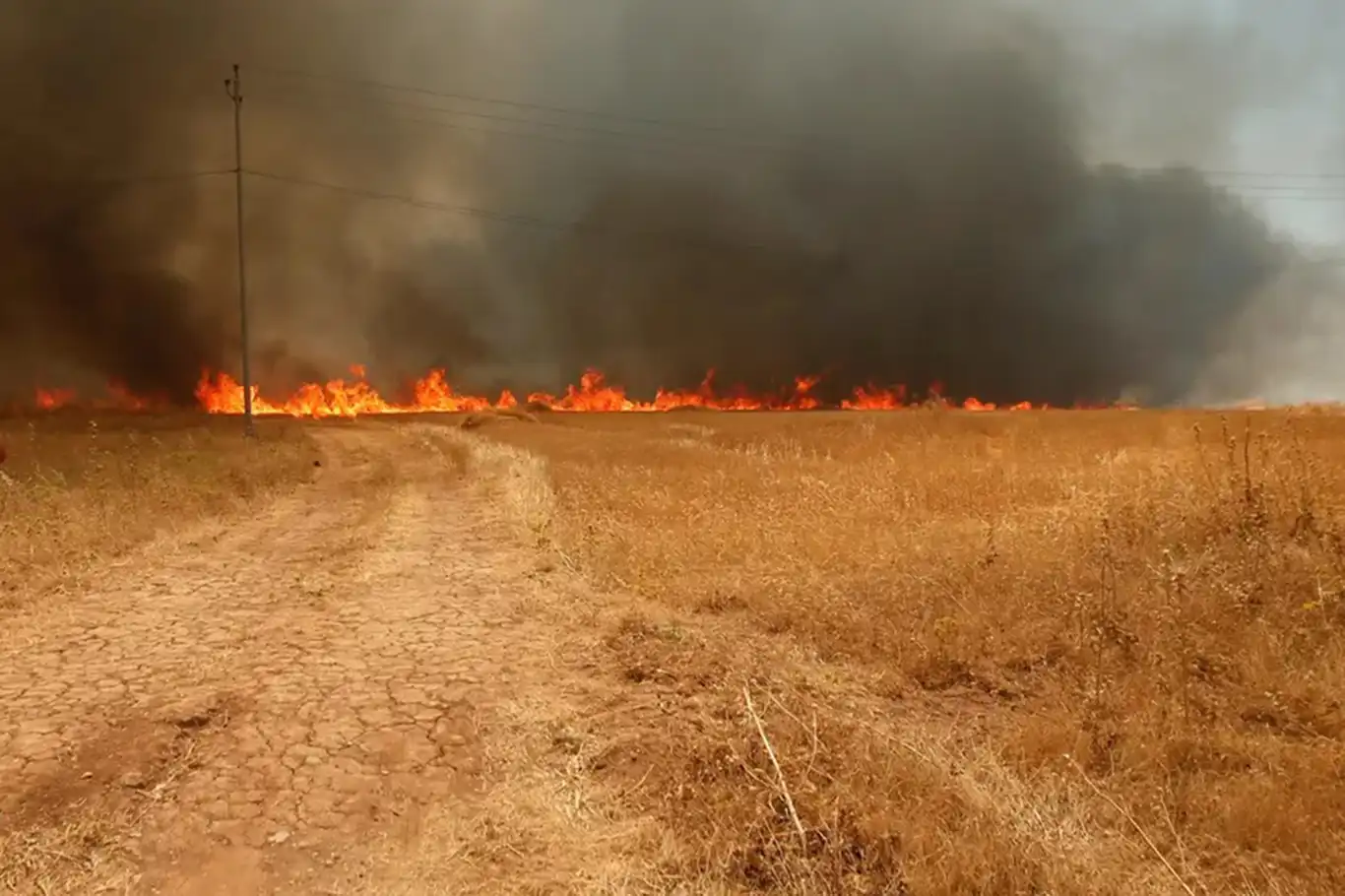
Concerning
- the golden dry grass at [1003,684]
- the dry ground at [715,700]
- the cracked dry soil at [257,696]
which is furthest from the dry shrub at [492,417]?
the golden dry grass at [1003,684]

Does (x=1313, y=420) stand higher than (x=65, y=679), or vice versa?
(x=1313, y=420)

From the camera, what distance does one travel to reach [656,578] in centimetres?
970

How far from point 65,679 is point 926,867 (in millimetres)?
7227

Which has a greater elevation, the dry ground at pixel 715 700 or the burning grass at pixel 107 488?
the burning grass at pixel 107 488

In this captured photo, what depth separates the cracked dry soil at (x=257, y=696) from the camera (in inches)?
186

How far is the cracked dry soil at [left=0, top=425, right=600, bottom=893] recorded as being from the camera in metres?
4.72

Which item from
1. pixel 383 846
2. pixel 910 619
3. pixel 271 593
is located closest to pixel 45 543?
pixel 271 593

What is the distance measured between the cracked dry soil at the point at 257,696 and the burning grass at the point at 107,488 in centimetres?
94

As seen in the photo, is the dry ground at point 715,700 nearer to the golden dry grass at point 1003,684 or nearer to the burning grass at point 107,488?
the golden dry grass at point 1003,684

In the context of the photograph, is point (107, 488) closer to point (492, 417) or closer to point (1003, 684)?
point (1003, 684)

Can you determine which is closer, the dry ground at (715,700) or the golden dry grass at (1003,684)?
the golden dry grass at (1003,684)

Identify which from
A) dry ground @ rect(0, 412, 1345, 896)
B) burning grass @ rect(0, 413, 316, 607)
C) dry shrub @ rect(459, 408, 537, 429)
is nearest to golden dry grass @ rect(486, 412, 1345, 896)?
dry ground @ rect(0, 412, 1345, 896)

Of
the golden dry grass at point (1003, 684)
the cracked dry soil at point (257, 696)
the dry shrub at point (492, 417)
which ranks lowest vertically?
the cracked dry soil at point (257, 696)

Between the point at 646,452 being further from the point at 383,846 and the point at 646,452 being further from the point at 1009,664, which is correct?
the point at 383,846
